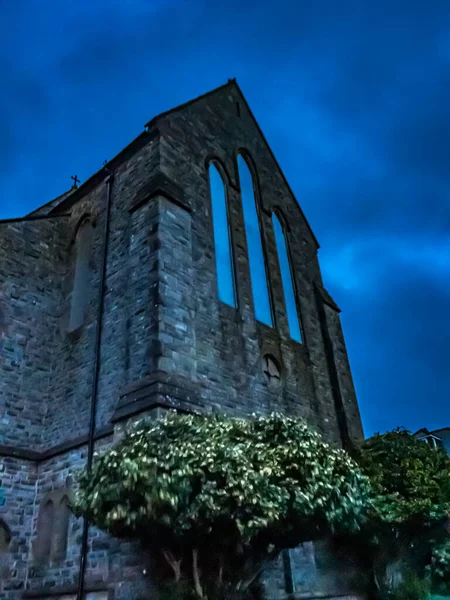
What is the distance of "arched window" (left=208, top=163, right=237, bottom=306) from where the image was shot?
14.5 metres

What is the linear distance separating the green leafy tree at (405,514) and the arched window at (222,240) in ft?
20.3

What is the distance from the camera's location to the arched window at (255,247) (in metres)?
15.8

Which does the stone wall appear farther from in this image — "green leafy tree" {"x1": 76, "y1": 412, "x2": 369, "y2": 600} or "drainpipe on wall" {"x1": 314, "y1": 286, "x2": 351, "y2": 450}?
"drainpipe on wall" {"x1": 314, "y1": 286, "x2": 351, "y2": 450}

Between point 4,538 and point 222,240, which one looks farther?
point 222,240

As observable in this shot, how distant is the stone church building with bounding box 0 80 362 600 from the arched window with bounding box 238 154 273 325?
0.07 metres

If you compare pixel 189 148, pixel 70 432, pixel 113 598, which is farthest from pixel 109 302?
pixel 113 598

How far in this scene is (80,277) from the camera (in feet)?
51.1

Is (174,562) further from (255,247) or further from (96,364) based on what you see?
(255,247)

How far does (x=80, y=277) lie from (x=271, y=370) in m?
6.42

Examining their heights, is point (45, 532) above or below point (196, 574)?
above

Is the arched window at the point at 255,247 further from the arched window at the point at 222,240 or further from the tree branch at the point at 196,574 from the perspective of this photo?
the tree branch at the point at 196,574

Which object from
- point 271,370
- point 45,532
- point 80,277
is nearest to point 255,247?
point 271,370

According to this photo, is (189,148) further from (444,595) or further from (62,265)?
(444,595)

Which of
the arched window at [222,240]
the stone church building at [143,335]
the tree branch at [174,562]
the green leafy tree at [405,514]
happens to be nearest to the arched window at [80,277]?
the stone church building at [143,335]
